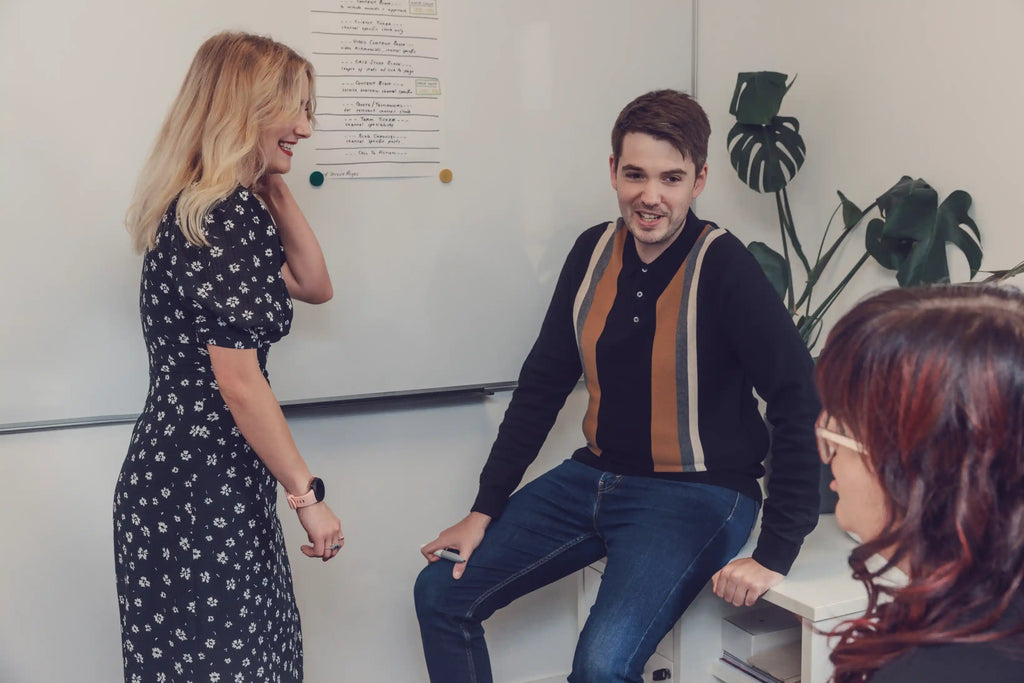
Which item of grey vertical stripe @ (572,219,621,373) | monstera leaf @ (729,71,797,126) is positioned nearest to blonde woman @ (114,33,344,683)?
grey vertical stripe @ (572,219,621,373)

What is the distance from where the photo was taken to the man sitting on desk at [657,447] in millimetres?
1582

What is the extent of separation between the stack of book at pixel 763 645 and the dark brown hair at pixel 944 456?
42.9 inches

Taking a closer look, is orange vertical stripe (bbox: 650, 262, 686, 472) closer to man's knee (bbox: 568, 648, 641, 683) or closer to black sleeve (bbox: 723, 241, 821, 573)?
black sleeve (bbox: 723, 241, 821, 573)

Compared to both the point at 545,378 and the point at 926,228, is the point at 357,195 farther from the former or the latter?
the point at 926,228

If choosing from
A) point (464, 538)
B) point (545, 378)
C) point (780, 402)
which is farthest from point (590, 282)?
point (464, 538)

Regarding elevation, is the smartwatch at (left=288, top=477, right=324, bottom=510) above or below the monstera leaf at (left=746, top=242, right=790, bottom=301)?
below

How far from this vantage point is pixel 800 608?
149 cm

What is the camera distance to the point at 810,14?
221 cm

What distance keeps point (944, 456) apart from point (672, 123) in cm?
114

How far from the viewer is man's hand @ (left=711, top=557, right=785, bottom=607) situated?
1.55 metres

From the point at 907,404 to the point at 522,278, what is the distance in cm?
148

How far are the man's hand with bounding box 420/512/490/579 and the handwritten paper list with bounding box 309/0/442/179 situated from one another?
0.75 meters

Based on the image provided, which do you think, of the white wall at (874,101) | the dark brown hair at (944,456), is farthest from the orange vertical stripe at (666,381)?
the dark brown hair at (944,456)

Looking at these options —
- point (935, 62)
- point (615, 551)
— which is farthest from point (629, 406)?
point (935, 62)
